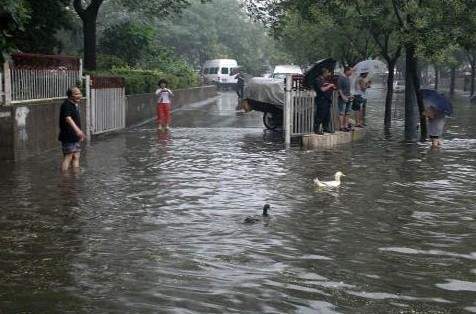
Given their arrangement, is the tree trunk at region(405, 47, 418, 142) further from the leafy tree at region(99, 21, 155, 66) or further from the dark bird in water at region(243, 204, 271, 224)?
the leafy tree at region(99, 21, 155, 66)

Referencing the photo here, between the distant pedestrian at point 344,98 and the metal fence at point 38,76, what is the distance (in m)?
6.57

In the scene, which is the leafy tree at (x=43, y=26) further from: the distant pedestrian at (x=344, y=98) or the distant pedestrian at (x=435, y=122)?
the distant pedestrian at (x=435, y=122)

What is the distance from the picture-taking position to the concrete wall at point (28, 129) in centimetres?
1289

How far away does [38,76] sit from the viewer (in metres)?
14.5

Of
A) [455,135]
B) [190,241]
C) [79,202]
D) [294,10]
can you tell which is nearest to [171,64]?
[294,10]

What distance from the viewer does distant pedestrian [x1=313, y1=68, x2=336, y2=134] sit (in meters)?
16.2

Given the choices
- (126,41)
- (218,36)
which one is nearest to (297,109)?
(126,41)

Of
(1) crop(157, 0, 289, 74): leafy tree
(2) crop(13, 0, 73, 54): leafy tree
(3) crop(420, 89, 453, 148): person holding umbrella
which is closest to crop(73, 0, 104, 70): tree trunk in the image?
(2) crop(13, 0, 73, 54): leafy tree

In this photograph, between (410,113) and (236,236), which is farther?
(410,113)

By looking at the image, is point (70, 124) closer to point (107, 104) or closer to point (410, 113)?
point (107, 104)

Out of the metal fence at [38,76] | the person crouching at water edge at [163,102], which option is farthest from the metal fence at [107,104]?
the person crouching at water edge at [163,102]

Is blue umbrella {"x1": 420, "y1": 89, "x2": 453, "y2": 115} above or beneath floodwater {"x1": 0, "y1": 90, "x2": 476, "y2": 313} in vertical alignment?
above

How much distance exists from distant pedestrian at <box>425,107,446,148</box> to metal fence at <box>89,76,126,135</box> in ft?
27.9

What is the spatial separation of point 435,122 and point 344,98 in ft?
7.77
